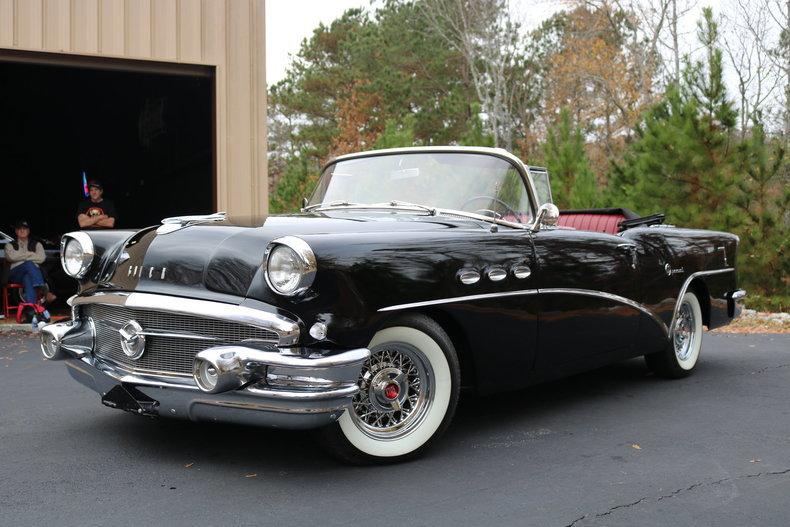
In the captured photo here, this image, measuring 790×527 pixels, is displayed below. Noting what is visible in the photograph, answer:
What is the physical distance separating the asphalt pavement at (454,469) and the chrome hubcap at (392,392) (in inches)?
7.7

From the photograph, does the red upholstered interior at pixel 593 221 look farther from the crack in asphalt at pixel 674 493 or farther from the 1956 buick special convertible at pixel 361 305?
the crack in asphalt at pixel 674 493

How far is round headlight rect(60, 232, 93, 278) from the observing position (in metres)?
4.36

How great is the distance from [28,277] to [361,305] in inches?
306

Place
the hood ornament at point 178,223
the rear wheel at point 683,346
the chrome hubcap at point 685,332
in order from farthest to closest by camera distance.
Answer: the chrome hubcap at point 685,332 → the rear wheel at point 683,346 → the hood ornament at point 178,223

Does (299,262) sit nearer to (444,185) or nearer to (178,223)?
(178,223)

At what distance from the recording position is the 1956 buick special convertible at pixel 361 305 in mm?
3391

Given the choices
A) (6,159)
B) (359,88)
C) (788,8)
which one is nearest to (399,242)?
(6,159)

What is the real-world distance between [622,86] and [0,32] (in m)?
23.7

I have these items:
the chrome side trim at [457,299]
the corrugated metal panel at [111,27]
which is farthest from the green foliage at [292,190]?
the chrome side trim at [457,299]

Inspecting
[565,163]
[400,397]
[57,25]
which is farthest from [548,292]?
[565,163]

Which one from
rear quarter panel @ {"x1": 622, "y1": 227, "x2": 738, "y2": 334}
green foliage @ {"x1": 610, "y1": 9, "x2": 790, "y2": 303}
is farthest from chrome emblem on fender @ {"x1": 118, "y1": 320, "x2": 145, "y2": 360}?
green foliage @ {"x1": 610, "y1": 9, "x2": 790, "y2": 303}

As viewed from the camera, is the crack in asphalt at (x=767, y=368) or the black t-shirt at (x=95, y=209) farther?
the black t-shirt at (x=95, y=209)

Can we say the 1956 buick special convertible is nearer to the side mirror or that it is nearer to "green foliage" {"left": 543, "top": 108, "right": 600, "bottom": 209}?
the side mirror

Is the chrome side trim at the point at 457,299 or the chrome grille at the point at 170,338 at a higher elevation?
the chrome side trim at the point at 457,299
